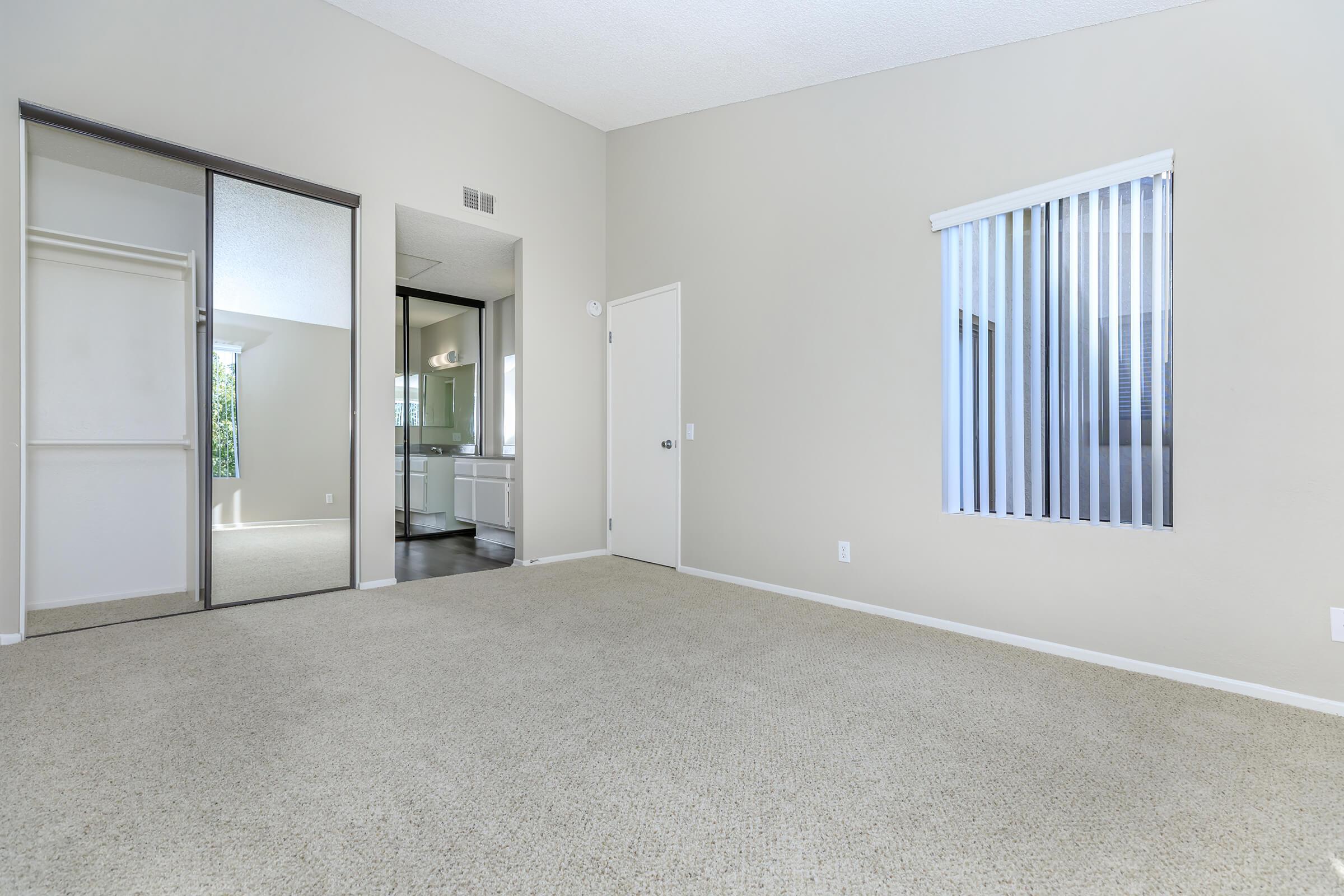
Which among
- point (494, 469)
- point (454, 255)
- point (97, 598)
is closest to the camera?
point (97, 598)

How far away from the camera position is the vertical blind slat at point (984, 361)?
3.01 meters

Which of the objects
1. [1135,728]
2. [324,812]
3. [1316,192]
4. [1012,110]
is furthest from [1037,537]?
[324,812]

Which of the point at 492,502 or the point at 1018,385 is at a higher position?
the point at 1018,385

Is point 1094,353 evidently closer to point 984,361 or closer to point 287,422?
point 984,361

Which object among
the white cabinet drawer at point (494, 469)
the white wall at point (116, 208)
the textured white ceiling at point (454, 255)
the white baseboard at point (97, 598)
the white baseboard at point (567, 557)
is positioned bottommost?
the white baseboard at point (567, 557)

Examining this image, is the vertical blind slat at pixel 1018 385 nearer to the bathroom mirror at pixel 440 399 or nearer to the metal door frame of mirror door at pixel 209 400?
the metal door frame of mirror door at pixel 209 400

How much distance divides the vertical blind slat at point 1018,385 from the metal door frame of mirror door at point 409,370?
4878 millimetres

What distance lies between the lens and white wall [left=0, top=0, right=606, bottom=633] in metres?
2.88

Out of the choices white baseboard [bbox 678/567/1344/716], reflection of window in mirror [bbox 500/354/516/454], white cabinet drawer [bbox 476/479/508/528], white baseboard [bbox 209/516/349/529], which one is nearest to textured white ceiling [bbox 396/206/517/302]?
reflection of window in mirror [bbox 500/354/516/454]

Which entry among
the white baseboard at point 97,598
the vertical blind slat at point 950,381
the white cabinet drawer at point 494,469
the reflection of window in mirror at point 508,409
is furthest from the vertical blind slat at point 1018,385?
the reflection of window in mirror at point 508,409

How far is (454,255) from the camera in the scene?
5070 mm

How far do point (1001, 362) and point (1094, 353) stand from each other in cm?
38

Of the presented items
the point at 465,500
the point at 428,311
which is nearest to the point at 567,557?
the point at 465,500

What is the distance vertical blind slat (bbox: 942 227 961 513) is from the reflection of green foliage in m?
3.89
